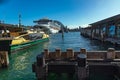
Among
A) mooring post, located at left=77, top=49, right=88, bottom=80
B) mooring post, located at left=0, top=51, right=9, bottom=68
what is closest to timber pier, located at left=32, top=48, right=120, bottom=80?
mooring post, located at left=77, top=49, right=88, bottom=80

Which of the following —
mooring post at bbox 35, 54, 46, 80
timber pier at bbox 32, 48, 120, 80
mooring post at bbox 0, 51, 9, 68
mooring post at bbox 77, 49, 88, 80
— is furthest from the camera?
mooring post at bbox 0, 51, 9, 68

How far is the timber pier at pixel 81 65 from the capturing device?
38.2ft

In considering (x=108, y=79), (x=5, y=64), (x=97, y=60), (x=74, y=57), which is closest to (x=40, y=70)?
(x=74, y=57)

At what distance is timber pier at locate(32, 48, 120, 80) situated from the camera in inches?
458

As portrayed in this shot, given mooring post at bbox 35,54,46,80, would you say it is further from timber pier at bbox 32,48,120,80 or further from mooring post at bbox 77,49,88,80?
mooring post at bbox 77,49,88,80

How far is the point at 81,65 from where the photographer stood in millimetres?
11367

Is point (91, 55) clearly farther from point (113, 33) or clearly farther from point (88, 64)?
point (113, 33)

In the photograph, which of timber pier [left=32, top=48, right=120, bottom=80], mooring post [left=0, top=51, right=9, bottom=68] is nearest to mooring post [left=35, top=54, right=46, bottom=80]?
timber pier [left=32, top=48, right=120, bottom=80]

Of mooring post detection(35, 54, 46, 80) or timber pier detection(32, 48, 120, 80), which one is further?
mooring post detection(35, 54, 46, 80)

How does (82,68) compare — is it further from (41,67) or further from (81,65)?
(41,67)

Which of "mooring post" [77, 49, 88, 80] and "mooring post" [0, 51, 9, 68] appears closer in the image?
"mooring post" [77, 49, 88, 80]

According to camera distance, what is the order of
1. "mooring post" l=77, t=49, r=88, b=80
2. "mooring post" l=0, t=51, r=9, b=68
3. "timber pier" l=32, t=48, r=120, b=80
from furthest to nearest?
"mooring post" l=0, t=51, r=9, b=68 < "timber pier" l=32, t=48, r=120, b=80 < "mooring post" l=77, t=49, r=88, b=80

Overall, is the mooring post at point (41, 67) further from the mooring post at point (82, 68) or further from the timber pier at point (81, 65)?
the mooring post at point (82, 68)

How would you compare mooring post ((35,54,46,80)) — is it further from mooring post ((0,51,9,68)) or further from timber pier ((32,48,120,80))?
mooring post ((0,51,9,68))
